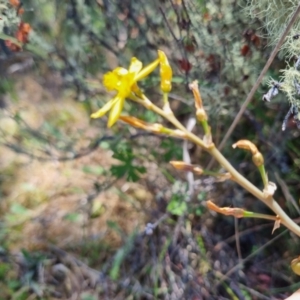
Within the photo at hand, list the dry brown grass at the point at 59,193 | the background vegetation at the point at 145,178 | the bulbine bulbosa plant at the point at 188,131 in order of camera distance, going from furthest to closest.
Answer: the dry brown grass at the point at 59,193, the background vegetation at the point at 145,178, the bulbine bulbosa plant at the point at 188,131

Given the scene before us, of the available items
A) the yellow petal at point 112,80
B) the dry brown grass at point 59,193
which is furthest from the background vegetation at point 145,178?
the yellow petal at point 112,80

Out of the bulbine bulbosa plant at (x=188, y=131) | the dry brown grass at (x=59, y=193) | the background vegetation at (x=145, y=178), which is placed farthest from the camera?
the dry brown grass at (x=59, y=193)

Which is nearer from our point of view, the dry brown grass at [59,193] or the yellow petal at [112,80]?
the yellow petal at [112,80]

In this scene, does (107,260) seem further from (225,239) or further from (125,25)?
(125,25)

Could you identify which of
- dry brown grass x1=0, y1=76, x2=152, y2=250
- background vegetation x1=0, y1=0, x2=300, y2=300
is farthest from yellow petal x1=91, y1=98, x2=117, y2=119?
dry brown grass x1=0, y1=76, x2=152, y2=250

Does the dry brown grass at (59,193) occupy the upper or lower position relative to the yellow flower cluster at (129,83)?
lower

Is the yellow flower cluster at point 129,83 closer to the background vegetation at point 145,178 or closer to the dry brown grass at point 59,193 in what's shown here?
the background vegetation at point 145,178

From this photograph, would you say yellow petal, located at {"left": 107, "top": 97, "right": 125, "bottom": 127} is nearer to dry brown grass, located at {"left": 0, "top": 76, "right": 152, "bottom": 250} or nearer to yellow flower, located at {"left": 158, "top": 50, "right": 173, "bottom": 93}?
yellow flower, located at {"left": 158, "top": 50, "right": 173, "bottom": 93}

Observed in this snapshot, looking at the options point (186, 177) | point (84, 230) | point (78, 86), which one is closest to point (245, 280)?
point (186, 177)

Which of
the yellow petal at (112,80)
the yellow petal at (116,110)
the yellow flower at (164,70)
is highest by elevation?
the yellow flower at (164,70)
